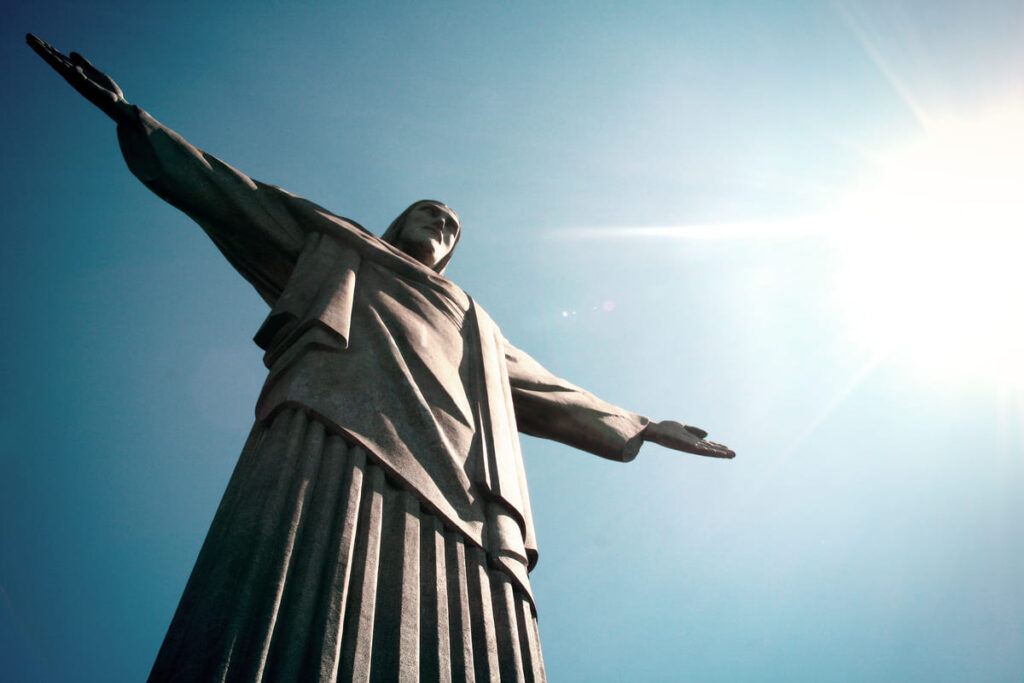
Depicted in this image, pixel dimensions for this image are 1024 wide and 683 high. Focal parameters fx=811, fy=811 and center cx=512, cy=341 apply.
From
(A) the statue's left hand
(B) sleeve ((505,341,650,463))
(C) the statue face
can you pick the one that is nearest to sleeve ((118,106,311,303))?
(C) the statue face

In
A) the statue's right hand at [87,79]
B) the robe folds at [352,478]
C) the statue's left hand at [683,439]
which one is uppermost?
the statue's right hand at [87,79]

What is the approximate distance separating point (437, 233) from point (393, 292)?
5.76ft

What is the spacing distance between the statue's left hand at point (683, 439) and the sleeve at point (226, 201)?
3.65 m

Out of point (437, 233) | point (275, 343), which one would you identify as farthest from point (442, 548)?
point (437, 233)

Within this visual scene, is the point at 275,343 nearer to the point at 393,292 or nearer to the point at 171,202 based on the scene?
the point at 393,292

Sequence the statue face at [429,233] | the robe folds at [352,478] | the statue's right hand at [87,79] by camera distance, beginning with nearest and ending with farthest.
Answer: the robe folds at [352,478]
the statue's right hand at [87,79]
the statue face at [429,233]

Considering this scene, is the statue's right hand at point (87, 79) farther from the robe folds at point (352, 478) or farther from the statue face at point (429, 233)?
the statue face at point (429, 233)

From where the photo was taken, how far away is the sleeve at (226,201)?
6250 millimetres

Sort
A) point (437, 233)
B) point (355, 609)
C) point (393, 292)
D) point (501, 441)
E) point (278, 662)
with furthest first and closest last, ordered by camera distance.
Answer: point (437, 233)
point (393, 292)
point (501, 441)
point (355, 609)
point (278, 662)

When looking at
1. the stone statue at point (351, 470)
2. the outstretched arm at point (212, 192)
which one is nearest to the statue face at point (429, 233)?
the stone statue at point (351, 470)

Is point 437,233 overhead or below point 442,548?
overhead

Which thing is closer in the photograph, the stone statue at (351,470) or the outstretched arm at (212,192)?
the stone statue at (351,470)

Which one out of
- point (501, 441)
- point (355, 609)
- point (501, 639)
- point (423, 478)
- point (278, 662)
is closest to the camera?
point (278, 662)

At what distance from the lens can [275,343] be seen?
5449 mm
